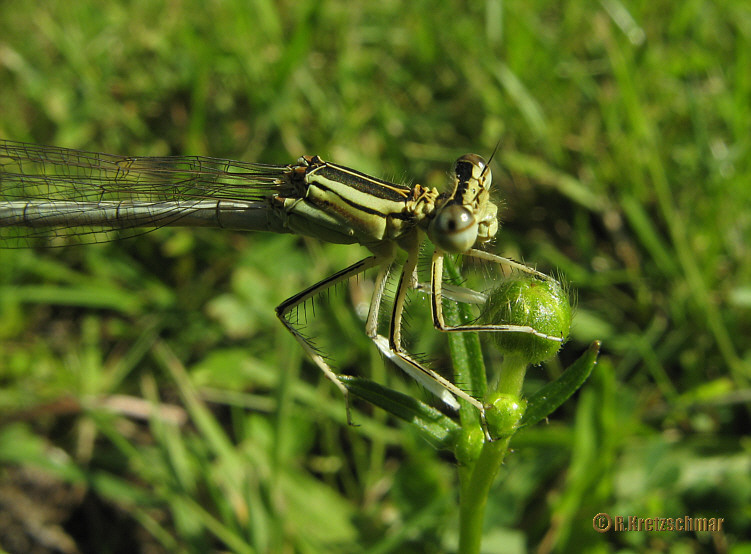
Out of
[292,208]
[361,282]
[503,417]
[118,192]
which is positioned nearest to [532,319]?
[503,417]

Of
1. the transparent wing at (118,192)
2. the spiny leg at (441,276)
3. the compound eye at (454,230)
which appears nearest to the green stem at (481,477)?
the spiny leg at (441,276)

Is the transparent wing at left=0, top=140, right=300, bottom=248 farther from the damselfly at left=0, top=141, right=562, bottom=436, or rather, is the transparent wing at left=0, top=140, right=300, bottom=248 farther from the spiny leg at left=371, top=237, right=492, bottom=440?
the spiny leg at left=371, top=237, right=492, bottom=440

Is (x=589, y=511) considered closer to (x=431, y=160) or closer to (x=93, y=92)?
(x=431, y=160)

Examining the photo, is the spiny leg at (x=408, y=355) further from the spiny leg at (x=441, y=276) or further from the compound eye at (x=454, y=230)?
the compound eye at (x=454, y=230)

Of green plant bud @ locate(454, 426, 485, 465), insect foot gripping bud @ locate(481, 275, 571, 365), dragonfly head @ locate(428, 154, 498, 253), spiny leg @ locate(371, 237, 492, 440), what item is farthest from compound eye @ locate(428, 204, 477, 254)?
green plant bud @ locate(454, 426, 485, 465)

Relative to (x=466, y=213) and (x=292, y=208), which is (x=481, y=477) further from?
(x=292, y=208)

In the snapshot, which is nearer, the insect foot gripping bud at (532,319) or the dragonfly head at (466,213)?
the insect foot gripping bud at (532,319)
